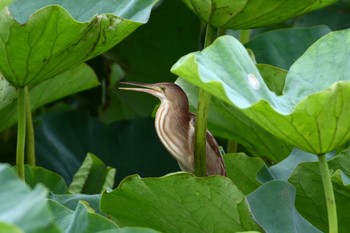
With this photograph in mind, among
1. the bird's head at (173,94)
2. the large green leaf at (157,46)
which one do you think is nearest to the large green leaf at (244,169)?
the bird's head at (173,94)

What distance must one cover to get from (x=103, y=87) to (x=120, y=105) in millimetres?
135

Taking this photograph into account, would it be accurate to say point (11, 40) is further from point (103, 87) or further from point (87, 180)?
point (103, 87)

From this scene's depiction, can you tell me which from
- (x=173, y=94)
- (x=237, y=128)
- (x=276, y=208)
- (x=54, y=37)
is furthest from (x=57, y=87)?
(x=276, y=208)

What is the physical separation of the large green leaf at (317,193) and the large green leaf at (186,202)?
0.24m

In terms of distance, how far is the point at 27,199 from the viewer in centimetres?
122

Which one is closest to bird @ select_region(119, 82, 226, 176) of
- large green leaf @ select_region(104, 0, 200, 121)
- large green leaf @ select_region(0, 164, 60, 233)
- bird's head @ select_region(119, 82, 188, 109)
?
bird's head @ select_region(119, 82, 188, 109)

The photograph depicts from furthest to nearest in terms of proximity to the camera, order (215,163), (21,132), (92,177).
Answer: (92,177) → (215,163) → (21,132)

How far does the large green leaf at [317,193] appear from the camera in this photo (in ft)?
6.55

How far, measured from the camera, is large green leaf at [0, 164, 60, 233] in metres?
1.16

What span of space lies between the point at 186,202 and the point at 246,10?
0.40 m

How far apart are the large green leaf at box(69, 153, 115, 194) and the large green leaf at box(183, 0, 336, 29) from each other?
2.11 ft

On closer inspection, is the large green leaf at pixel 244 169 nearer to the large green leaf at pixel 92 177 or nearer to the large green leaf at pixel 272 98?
the large green leaf at pixel 272 98

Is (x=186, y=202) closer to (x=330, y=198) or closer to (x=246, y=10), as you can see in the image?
(x=330, y=198)

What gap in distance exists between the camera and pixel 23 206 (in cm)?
121
